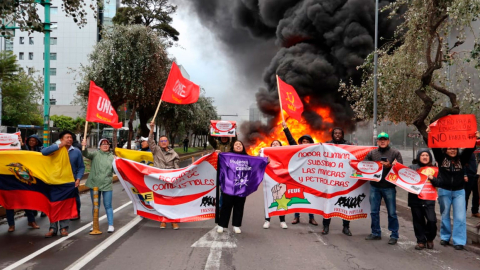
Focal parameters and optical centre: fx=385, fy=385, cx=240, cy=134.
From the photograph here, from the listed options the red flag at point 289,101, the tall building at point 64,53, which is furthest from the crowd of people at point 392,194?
the tall building at point 64,53

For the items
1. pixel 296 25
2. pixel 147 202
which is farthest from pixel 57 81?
pixel 147 202

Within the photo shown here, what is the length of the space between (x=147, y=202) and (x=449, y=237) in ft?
16.9

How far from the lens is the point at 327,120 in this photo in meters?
23.5

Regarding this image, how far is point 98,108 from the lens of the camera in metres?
7.43

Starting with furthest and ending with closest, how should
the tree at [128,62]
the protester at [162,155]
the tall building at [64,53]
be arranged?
the tall building at [64,53]
the tree at [128,62]
the protester at [162,155]

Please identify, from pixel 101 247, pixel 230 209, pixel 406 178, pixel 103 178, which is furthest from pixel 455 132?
pixel 103 178

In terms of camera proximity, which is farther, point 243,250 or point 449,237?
point 449,237

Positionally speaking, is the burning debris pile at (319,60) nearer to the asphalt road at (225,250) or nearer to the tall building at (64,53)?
the asphalt road at (225,250)

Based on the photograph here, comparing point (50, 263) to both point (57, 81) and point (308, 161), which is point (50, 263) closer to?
point (308, 161)

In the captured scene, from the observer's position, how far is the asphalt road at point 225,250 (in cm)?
500

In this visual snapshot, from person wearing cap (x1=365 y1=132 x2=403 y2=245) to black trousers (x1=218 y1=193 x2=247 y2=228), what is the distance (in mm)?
2207

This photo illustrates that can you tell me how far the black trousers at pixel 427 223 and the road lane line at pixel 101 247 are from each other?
4779mm

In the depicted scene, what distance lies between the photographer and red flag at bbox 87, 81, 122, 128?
7.19 meters

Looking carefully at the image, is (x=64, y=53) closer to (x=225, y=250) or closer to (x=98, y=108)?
(x=98, y=108)
